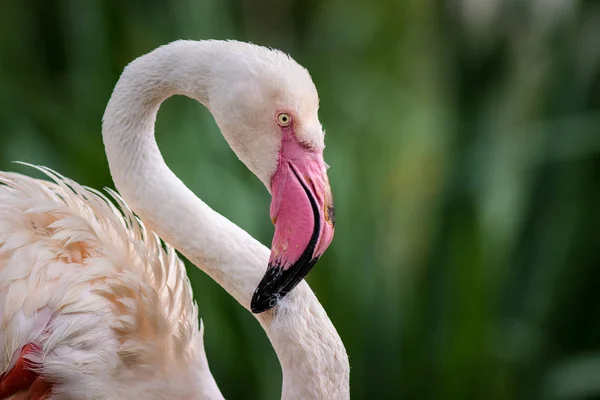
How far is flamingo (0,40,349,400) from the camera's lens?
162 cm

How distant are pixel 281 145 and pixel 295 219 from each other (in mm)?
165

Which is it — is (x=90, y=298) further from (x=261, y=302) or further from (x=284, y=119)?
(x=284, y=119)

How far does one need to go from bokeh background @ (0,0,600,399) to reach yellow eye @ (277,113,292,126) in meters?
1.04

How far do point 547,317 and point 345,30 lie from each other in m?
2.05

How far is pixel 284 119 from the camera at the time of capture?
162 centimetres

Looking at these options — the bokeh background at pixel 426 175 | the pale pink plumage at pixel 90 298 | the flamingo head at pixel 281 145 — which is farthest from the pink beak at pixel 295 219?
the bokeh background at pixel 426 175

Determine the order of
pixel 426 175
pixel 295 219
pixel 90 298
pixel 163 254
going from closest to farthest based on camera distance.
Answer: pixel 295 219
pixel 90 298
pixel 163 254
pixel 426 175

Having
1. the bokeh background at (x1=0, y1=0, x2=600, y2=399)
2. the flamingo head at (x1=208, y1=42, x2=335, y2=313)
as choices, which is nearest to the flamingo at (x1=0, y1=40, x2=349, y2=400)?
the flamingo head at (x1=208, y1=42, x2=335, y2=313)

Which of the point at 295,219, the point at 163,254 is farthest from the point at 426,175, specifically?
the point at 295,219

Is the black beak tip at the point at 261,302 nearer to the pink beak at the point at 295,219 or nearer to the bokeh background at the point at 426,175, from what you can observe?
the pink beak at the point at 295,219

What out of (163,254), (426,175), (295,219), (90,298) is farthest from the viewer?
(426,175)

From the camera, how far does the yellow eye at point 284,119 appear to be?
5.32 ft

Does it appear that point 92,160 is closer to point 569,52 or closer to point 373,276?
point 373,276

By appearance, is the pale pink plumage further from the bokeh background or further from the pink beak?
the bokeh background
